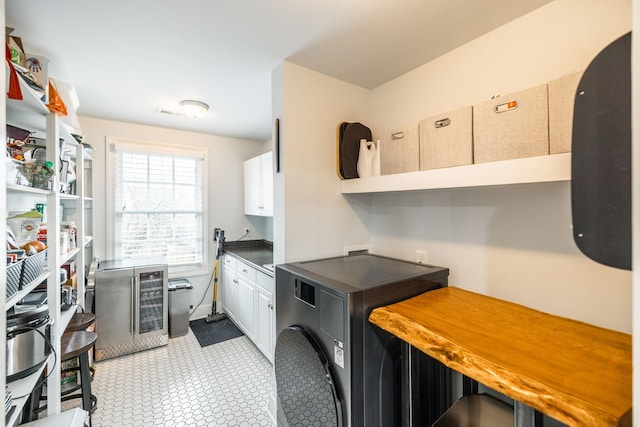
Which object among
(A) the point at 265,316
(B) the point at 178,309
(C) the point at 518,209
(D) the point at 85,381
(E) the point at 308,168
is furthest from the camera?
(B) the point at 178,309

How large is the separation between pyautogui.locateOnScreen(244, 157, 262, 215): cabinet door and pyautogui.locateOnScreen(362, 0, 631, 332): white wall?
77.1 inches

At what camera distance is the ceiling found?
51.7 inches

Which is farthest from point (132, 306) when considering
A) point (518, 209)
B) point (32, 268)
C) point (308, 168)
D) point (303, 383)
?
point (518, 209)

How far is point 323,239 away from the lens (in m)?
1.96

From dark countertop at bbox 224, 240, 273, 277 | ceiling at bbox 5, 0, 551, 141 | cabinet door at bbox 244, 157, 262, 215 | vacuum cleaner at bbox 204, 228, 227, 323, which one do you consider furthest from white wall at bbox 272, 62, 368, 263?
vacuum cleaner at bbox 204, 228, 227, 323

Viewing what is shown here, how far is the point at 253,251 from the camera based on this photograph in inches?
139

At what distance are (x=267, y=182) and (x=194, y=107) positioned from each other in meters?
1.03

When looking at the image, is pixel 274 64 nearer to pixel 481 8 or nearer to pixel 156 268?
pixel 481 8

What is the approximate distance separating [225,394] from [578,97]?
2.63 meters

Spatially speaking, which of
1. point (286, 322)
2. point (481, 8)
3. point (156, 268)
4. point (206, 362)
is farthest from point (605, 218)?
point (156, 268)

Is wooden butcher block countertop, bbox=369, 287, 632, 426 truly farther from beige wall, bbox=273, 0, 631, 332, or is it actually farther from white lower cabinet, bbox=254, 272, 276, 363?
white lower cabinet, bbox=254, 272, 276, 363

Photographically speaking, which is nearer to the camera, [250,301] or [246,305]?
[250,301]

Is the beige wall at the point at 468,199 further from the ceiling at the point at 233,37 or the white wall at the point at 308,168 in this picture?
the ceiling at the point at 233,37

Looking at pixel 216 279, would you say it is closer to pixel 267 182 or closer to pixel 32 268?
pixel 267 182
